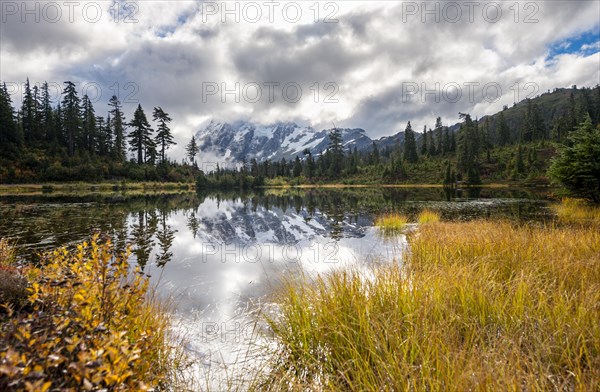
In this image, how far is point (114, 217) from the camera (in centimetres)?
2169

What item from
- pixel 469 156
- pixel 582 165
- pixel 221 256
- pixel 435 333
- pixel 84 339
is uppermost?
pixel 469 156

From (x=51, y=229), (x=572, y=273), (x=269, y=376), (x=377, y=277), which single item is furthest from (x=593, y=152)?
(x=51, y=229)

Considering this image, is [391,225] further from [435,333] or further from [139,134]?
[139,134]

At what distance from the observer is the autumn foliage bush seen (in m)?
1.90

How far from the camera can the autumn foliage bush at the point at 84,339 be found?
1.90 meters

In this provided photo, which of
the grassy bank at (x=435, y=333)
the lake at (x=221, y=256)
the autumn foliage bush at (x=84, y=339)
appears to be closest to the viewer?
the autumn foliage bush at (x=84, y=339)

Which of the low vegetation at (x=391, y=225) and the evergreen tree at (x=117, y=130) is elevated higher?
the evergreen tree at (x=117, y=130)

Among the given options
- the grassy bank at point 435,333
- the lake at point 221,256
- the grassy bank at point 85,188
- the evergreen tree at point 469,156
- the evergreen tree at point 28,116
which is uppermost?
the evergreen tree at point 28,116

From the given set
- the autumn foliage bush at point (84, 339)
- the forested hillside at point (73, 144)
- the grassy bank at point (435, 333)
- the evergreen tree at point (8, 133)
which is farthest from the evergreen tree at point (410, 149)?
the autumn foliage bush at point (84, 339)

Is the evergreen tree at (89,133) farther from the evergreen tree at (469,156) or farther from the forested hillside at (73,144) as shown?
the evergreen tree at (469,156)

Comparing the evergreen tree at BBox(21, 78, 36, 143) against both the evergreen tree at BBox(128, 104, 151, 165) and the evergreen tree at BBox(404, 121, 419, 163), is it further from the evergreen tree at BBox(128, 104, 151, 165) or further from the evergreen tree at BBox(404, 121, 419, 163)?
the evergreen tree at BBox(404, 121, 419, 163)

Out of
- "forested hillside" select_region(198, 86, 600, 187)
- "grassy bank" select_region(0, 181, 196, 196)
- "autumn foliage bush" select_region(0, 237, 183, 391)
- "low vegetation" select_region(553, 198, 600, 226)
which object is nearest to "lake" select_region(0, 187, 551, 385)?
"autumn foliage bush" select_region(0, 237, 183, 391)

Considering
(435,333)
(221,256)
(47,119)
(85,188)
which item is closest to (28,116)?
(47,119)

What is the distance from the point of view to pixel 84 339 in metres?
2.58
